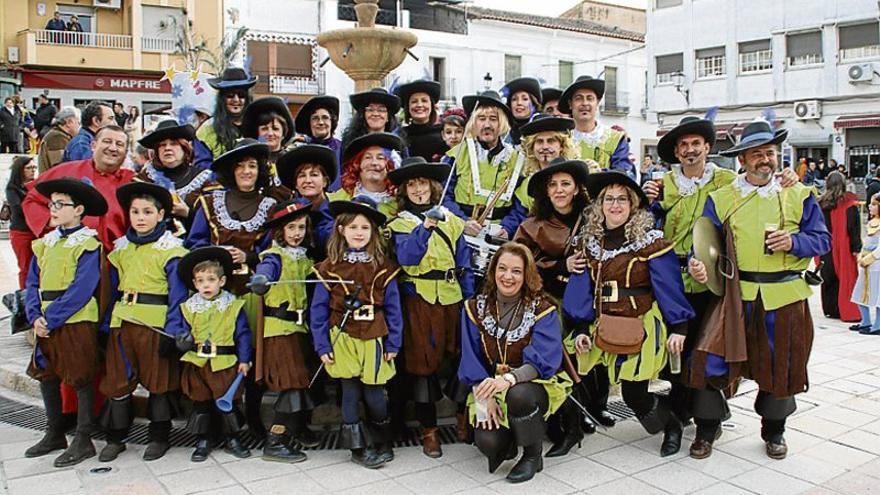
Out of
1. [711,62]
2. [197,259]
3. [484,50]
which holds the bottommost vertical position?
[197,259]

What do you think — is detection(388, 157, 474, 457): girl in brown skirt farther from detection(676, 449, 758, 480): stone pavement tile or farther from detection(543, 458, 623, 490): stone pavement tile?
detection(676, 449, 758, 480): stone pavement tile

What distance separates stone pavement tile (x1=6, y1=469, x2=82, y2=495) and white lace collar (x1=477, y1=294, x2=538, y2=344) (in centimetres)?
244

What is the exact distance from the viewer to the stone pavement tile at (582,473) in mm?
4516

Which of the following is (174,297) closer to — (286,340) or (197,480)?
(286,340)

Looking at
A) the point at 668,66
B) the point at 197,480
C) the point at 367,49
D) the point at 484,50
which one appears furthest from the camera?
the point at 484,50

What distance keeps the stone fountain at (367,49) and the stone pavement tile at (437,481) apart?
5.66 m

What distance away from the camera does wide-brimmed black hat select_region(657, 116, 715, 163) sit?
16.6ft

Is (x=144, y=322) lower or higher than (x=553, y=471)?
higher

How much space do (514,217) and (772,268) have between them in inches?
66.7

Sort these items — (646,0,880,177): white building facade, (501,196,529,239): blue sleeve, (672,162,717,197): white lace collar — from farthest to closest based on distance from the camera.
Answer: (646,0,880,177): white building facade
(501,196,529,239): blue sleeve
(672,162,717,197): white lace collar

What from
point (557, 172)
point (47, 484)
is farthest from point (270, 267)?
point (557, 172)

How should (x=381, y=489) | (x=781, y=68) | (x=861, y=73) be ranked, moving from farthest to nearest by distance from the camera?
1. (x=781, y=68)
2. (x=861, y=73)
3. (x=381, y=489)

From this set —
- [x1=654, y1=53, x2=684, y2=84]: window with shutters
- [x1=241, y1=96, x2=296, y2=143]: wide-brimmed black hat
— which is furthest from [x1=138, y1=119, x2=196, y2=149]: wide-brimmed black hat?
[x1=654, y1=53, x2=684, y2=84]: window with shutters

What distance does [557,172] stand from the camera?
501cm
